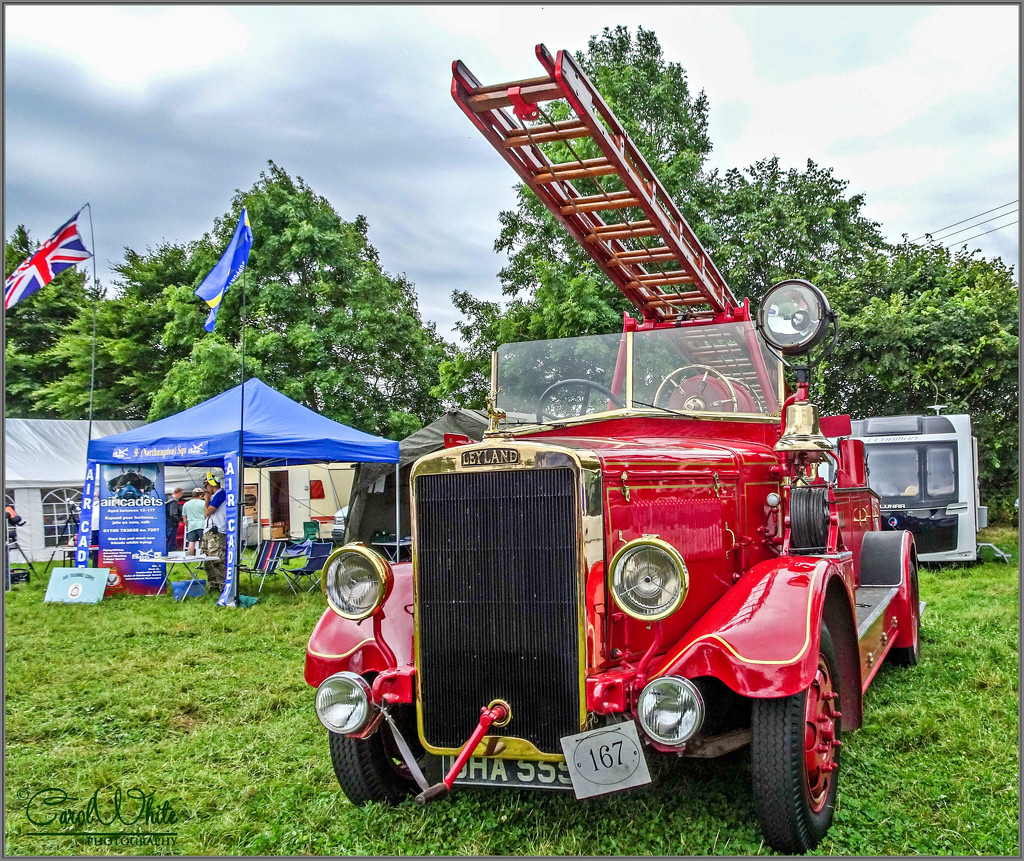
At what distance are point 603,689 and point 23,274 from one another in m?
11.6

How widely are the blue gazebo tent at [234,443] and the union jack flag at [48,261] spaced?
2.42m

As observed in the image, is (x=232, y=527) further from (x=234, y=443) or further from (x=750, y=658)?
(x=750, y=658)

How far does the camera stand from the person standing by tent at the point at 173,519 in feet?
41.9

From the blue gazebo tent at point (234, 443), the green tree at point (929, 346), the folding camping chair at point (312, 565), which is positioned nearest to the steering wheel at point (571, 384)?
the blue gazebo tent at point (234, 443)

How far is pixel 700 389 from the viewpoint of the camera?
4.89m

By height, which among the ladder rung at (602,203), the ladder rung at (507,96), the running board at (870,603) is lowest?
the running board at (870,603)

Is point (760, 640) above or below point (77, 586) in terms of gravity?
above

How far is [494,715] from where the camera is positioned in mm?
3092

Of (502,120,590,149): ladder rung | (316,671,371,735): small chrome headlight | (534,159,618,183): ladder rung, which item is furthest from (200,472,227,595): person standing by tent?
(316,671,371,735): small chrome headlight

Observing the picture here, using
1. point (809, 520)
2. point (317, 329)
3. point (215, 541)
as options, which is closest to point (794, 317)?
point (809, 520)

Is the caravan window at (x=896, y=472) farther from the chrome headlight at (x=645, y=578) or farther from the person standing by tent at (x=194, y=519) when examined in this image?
the person standing by tent at (x=194, y=519)

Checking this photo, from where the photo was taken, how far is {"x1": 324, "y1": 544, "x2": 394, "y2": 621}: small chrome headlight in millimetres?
3494

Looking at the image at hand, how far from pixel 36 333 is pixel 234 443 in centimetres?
2254

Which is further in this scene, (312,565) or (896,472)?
(896,472)
